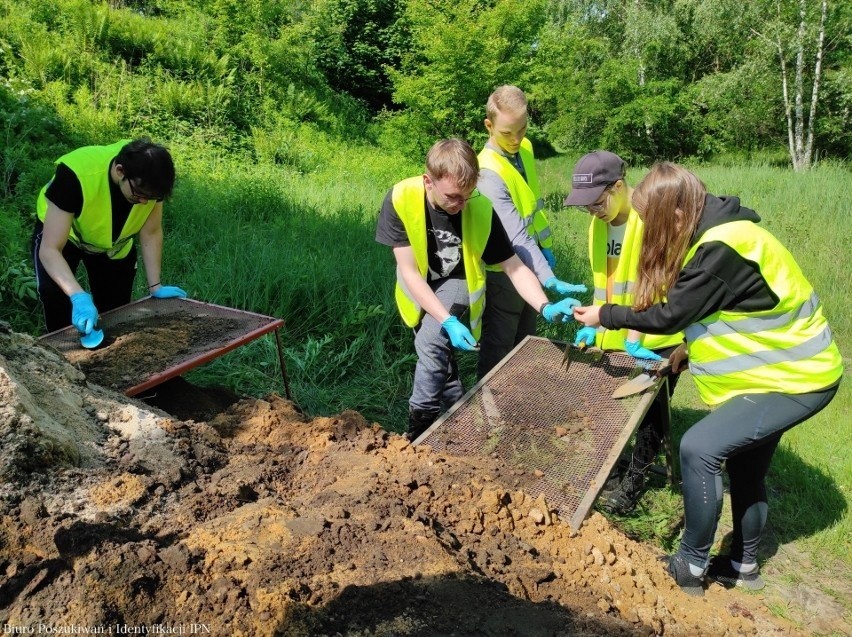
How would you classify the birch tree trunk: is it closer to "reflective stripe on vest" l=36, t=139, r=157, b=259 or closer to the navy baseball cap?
the navy baseball cap

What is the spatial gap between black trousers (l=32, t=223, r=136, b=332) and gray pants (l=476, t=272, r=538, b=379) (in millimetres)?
2058

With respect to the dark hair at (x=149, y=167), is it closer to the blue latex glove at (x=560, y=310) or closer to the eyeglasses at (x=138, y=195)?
the eyeglasses at (x=138, y=195)

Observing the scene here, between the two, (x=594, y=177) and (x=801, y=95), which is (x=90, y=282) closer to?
(x=594, y=177)

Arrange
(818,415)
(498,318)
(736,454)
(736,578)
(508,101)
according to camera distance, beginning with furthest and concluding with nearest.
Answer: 1. (818,415)
2. (498,318)
3. (508,101)
4. (736,578)
5. (736,454)

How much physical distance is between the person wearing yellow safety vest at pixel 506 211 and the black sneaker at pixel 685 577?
1371 millimetres

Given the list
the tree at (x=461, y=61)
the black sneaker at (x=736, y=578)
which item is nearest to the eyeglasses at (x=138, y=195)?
the black sneaker at (x=736, y=578)

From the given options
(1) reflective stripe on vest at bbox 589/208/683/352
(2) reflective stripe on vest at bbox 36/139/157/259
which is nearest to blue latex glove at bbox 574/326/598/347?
(1) reflective stripe on vest at bbox 589/208/683/352

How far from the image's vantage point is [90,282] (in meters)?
3.47

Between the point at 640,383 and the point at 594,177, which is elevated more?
the point at 594,177

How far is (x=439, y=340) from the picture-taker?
2.92m

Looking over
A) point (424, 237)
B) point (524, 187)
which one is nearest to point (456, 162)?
point (424, 237)

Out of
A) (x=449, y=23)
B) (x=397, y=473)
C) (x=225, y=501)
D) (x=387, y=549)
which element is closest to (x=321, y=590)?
(x=387, y=549)

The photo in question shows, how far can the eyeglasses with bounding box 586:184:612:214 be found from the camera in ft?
9.67

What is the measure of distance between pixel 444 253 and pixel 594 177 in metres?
0.80
